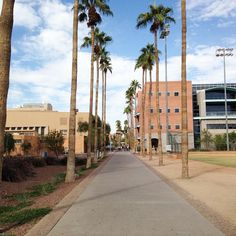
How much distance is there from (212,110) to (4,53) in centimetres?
9640

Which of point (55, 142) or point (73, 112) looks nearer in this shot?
point (73, 112)

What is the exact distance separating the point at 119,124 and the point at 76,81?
16537 centimetres

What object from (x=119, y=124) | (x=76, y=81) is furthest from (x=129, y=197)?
(x=119, y=124)

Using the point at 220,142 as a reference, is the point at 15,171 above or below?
below

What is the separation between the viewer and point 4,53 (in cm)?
800

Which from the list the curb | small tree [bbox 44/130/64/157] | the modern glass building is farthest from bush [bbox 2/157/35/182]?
the modern glass building

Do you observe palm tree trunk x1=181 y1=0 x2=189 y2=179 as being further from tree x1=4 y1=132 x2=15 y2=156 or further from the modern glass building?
the modern glass building

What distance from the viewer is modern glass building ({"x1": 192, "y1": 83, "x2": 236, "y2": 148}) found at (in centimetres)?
9456

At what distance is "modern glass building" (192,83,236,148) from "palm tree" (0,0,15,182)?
86.7 m

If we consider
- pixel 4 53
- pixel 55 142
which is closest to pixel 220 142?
pixel 55 142

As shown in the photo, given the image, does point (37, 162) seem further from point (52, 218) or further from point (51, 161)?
point (52, 218)

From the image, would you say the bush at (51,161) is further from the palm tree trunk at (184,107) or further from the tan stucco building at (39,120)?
the tan stucco building at (39,120)

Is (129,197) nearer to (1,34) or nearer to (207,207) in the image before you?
(207,207)

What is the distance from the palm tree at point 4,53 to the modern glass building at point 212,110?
86.7 metres
